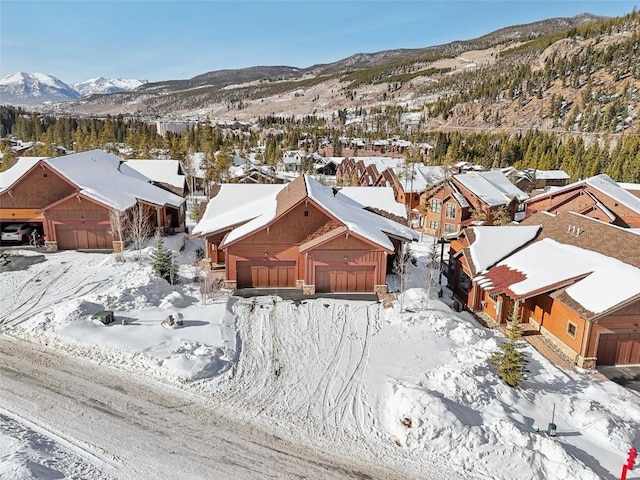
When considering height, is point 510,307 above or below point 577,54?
below

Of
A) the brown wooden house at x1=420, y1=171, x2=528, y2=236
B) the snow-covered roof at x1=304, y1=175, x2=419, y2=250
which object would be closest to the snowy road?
the snow-covered roof at x1=304, y1=175, x2=419, y2=250

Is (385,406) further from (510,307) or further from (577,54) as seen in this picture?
(577,54)

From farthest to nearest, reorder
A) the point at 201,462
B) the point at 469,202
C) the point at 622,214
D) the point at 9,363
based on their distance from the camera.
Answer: the point at 469,202 < the point at 622,214 < the point at 9,363 < the point at 201,462

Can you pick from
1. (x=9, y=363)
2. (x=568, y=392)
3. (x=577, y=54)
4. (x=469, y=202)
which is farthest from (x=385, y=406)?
(x=577, y=54)

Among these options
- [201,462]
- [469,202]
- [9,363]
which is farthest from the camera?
[469,202]

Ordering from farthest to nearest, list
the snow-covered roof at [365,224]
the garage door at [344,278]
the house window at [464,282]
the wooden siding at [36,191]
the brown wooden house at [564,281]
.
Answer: the wooden siding at [36,191]
the house window at [464,282]
the garage door at [344,278]
the snow-covered roof at [365,224]
the brown wooden house at [564,281]

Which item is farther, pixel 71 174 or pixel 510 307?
pixel 71 174

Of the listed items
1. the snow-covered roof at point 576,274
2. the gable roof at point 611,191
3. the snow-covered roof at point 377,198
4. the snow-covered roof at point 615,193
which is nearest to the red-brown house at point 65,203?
the snow-covered roof at point 377,198

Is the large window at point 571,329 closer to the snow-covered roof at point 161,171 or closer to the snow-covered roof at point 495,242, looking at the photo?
the snow-covered roof at point 495,242
